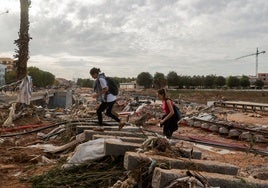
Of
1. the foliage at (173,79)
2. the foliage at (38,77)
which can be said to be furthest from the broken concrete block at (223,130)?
the foliage at (38,77)

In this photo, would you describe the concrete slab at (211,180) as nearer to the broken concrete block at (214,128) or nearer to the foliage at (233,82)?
the broken concrete block at (214,128)

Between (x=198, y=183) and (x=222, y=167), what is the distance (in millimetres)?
1070

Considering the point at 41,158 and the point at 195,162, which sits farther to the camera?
the point at 41,158

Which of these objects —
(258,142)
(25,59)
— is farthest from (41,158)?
(25,59)

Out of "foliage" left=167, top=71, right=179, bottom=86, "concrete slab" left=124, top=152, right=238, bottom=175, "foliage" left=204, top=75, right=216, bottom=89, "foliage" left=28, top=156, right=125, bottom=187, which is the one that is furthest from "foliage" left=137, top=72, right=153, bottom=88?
"concrete slab" left=124, top=152, right=238, bottom=175

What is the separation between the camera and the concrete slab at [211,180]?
4117 mm

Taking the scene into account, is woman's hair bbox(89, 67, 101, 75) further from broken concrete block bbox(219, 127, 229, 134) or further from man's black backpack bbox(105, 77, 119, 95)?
broken concrete block bbox(219, 127, 229, 134)

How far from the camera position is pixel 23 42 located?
1753 centimetres

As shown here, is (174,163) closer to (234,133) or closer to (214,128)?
(234,133)

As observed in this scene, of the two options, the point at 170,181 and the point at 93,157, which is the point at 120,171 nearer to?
the point at 93,157

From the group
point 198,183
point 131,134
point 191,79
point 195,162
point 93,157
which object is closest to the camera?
point 198,183

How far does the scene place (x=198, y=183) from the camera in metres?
4.10

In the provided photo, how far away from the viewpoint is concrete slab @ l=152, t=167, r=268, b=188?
13.5 feet

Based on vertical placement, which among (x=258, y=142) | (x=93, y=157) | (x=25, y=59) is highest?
(x=25, y=59)
